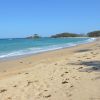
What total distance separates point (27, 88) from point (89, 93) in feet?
5.55

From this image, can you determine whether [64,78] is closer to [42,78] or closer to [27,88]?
[42,78]

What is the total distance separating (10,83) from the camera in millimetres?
8141

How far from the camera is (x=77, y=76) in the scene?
8.39 m

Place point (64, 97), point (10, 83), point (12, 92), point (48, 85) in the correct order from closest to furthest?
1. point (64, 97)
2. point (12, 92)
3. point (48, 85)
4. point (10, 83)

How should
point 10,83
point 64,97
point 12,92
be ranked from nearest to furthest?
point 64,97 < point 12,92 < point 10,83

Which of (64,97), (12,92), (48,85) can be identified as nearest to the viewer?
(64,97)

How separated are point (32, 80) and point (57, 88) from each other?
1.45 m

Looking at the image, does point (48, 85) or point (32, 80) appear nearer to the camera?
point (48, 85)

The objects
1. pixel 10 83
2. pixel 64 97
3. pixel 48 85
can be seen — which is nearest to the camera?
pixel 64 97

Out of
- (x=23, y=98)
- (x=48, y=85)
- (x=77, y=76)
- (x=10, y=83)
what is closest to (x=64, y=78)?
(x=77, y=76)

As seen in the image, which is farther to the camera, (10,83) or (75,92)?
(10,83)

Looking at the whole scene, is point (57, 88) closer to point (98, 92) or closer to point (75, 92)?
point (75, 92)

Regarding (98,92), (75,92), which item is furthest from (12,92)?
(98,92)

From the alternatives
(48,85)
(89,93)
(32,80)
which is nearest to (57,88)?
(48,85)
